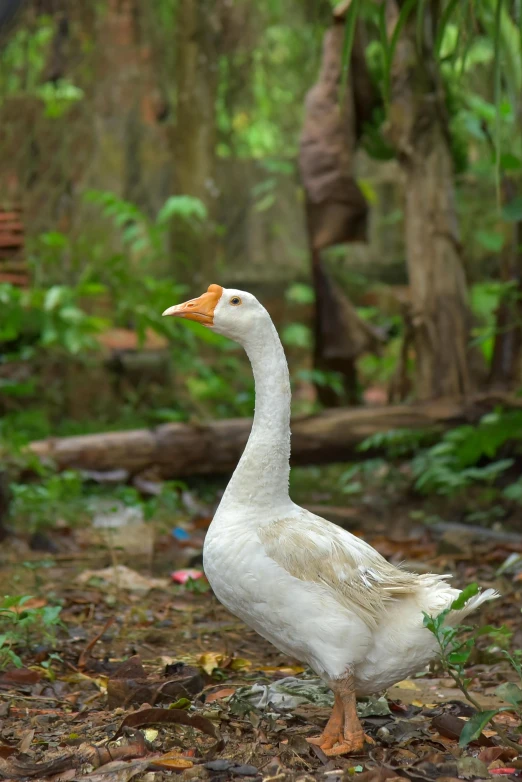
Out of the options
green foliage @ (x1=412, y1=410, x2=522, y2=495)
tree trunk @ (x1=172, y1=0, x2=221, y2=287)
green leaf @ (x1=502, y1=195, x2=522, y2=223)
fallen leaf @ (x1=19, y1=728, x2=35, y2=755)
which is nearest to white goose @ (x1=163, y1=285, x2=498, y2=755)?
fallen leaf @ (x1=19, y1=728, x2=35, y2=755)

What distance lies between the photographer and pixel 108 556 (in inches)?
178

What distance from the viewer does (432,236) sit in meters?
6.30

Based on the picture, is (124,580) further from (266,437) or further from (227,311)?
(227,311)

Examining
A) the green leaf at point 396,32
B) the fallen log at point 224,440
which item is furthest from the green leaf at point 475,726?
the fallen log at point 224,440

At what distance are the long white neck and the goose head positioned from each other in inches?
1.2

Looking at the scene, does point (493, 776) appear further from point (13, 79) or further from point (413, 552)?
point (13, 79)

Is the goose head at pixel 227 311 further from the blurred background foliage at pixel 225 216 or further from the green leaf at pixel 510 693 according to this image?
the blurred background foliage at pixel 225 216

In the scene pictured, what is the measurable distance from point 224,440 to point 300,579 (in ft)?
12.3

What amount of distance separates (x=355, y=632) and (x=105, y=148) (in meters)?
7.75

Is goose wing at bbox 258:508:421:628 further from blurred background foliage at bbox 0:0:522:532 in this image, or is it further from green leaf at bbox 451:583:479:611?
blurred background foliage at bbox 0:0:522:532

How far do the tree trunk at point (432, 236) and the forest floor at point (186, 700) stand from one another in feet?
7.32

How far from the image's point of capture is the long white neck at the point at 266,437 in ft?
8.45

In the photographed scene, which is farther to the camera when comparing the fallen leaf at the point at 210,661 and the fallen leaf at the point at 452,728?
the fallen leaf at the point at 210,661

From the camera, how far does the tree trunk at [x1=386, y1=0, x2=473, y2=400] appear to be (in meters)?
6.20
